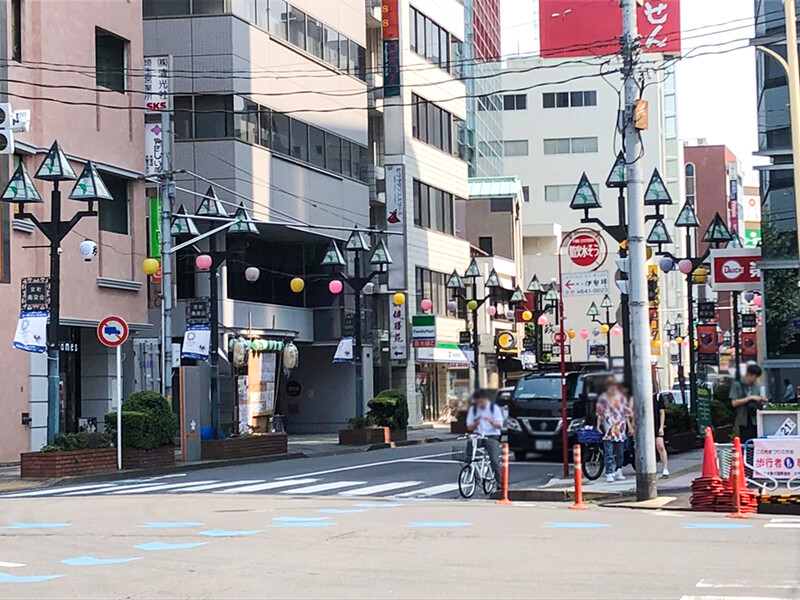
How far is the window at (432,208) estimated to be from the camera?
207 ft

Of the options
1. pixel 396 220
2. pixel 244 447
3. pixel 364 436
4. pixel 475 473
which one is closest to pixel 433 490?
pixel 475 473

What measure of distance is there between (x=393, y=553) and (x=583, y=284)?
157 inches

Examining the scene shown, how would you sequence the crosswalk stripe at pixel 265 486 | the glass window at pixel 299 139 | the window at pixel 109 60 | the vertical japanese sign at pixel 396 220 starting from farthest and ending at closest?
the vertical japanese sign at pixel 396 220 < the glass window at pixel 299 139 < the window at pixel 109 60 < the crosswalk stripe at pixel 265 486

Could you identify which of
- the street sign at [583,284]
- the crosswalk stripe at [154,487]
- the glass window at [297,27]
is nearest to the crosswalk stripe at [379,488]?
the crosswalk stripe at [154,487]

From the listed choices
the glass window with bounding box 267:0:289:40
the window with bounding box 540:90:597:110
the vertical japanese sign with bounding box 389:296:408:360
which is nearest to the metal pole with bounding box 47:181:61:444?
the glass window with bounding box 267:0:289:40

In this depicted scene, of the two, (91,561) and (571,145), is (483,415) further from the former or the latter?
(571,145)

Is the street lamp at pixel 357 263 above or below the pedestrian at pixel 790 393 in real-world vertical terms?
above

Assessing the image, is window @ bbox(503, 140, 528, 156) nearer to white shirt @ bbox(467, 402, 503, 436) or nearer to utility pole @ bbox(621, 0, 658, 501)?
utility pole @ bbox(621, 0, 658, 501)

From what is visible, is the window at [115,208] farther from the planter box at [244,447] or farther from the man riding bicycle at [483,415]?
the man riding bicycle at [483,415]

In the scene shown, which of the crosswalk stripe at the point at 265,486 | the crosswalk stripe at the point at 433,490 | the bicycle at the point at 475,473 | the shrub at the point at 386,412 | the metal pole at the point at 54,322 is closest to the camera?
the bicycle at the point at 475,473

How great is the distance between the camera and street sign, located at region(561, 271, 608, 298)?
15273 millimetres

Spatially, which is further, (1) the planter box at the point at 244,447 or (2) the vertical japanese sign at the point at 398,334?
(2) the vertical japanese sign at the point at 398,334

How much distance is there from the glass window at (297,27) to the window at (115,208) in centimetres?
1467

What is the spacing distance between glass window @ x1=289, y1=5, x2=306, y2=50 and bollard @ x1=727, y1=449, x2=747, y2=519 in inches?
1406
